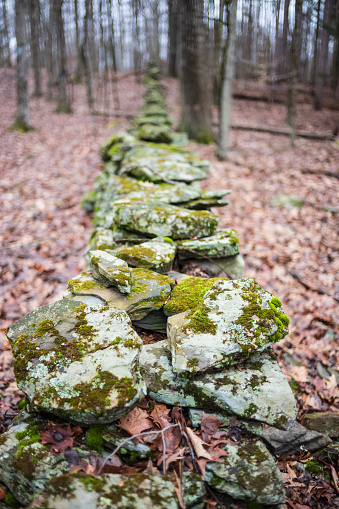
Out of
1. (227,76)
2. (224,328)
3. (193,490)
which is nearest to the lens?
(193,490)

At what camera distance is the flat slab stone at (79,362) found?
178 centimetres

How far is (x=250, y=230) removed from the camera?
20.2ft

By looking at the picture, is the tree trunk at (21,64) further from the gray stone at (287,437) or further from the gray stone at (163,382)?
the gray stone at (287,437)

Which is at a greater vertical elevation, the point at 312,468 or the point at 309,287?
the point at 309,287

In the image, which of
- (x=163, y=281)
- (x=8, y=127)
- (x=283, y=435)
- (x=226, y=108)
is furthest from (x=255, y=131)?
(x=283, y=435)

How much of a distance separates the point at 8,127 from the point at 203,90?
8.41 meters

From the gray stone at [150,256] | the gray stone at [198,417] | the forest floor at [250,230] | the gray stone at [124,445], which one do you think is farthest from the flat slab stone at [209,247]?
the gray stone at [124,445]

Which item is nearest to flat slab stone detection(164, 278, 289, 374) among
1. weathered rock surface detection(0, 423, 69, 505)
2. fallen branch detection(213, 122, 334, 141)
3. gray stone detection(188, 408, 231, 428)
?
gray stone detection(188, 408, 231, 428)

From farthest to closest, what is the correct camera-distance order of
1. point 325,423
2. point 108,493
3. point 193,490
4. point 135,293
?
1. point 325,423
2. point 135,293
3. point 193,490
4. point 108,493

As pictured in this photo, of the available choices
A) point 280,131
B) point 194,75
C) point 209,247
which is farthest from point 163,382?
point 280,131

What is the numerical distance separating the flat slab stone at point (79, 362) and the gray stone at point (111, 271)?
27cm

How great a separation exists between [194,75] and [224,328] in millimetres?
10073

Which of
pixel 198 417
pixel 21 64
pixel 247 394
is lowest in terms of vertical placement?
pixel 198 417

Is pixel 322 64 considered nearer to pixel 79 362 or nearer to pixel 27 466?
pixel 79 362
